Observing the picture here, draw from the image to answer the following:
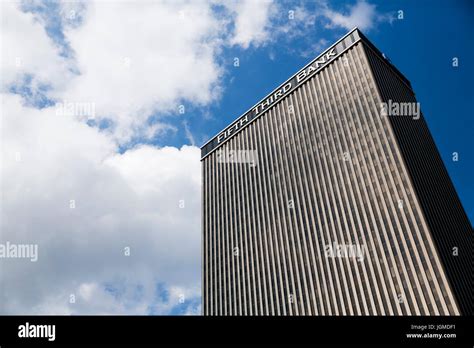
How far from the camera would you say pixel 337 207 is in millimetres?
95062

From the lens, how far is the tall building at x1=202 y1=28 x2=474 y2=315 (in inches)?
3167

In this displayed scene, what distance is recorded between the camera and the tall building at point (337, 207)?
264ft

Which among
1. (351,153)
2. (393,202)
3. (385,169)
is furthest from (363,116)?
(393,202)

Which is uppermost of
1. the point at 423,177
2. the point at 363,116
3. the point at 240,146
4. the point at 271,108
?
the point at 271,108
